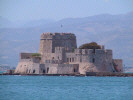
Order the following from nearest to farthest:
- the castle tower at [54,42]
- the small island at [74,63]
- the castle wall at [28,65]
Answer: the small island at [74,63] → the castle wall at [28,65] → the castle tower at [54,42]

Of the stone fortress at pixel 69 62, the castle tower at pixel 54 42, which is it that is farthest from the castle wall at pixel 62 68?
the castle tower at pixel 54 42

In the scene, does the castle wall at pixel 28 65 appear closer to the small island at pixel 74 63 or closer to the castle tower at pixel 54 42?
the small island at pixel 74 63

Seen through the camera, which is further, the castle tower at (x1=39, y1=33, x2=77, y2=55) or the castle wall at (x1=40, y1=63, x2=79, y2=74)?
the castle tower at (x1=39, y1=33, x2=77, y2=55)

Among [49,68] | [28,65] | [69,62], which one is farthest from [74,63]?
[28,65]

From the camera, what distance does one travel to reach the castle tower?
8831 centimetres

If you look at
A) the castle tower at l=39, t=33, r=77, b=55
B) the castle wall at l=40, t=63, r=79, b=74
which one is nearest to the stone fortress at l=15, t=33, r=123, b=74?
the castle wall at l=40, t=63, r=79, b=74

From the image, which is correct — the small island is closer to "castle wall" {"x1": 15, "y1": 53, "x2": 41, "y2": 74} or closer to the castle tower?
"castle wall" {"x1": 15, "y1": 53, "x2": 41, "y2": 74}

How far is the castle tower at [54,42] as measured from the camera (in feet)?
290

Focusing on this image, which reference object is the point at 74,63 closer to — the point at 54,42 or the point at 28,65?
the point at 28,65

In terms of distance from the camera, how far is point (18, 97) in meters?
46.3

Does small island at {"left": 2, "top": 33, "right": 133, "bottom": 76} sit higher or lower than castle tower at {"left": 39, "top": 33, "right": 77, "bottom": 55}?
lower

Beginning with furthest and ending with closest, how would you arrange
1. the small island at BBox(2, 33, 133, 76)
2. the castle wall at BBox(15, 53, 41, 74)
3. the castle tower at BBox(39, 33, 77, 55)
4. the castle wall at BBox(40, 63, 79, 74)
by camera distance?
the castle tower at BBox(39, 33, 77, 55), the castle wall at BBox(15, 53, 41, 74), the castle wall at BBox(40, 63, 79, 74), the small island at BBox(2, 33, 133, 76)

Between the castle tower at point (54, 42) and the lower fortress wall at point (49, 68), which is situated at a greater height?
the castle tower at point (54, 42)

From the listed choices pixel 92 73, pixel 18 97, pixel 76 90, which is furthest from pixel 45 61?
pixel 18 97
